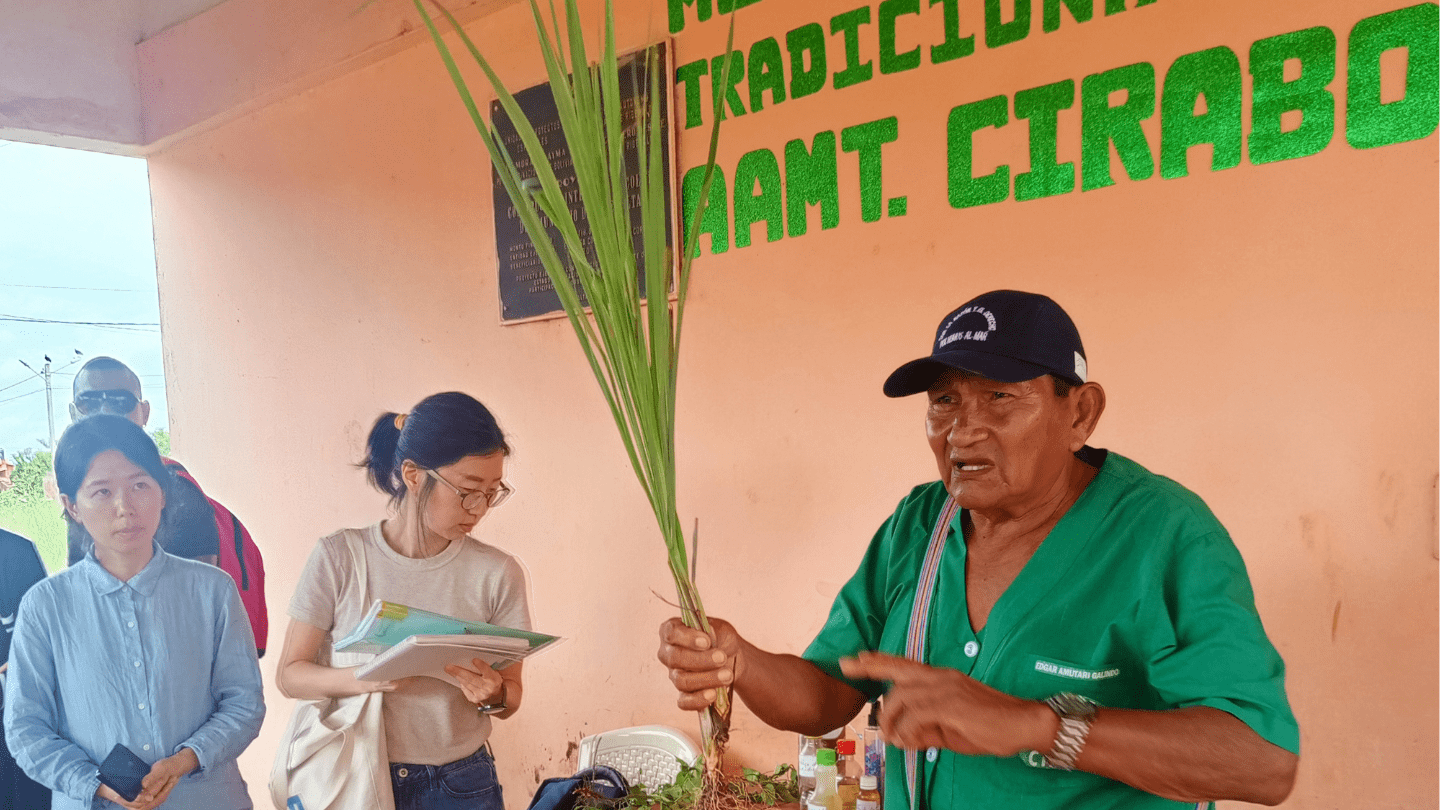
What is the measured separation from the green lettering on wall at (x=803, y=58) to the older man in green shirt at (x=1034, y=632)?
129cm

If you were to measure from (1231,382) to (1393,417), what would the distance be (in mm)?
264

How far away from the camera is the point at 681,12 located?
109 inches

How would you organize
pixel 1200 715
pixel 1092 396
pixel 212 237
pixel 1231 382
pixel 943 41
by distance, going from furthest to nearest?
pixel 212 237
pixel 943 41
pixel 1231 382
pixel 1092 396
pixel 1200 715

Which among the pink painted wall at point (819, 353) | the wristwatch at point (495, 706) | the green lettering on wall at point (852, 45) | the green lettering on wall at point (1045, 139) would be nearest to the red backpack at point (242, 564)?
the pink painted wall at point (819, 353)

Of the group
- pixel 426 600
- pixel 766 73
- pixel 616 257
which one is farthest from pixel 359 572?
pixel 616 257

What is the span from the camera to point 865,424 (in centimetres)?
248

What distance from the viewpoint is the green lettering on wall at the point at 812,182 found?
2.52 m

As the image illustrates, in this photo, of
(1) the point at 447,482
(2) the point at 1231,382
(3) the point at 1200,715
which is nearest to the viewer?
(3) the point at 1200,715

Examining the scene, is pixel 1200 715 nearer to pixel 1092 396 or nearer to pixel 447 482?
pixel 1092 396

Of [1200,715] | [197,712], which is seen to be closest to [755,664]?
[1200,715]

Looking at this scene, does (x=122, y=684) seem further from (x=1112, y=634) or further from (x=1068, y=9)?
(x=1068, y=9)

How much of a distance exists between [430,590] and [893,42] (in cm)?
174

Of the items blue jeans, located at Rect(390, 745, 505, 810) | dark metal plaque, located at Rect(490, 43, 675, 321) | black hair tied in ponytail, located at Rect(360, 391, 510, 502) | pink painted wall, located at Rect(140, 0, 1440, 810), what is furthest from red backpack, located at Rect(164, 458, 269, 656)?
dark metal plaque, located at Rect(490, 43, 675, 321)

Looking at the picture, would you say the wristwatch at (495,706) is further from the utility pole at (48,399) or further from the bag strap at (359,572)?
the utility pole at (48,399)
